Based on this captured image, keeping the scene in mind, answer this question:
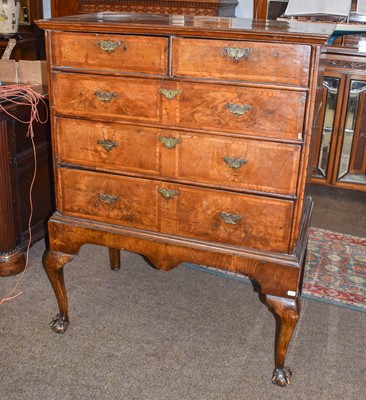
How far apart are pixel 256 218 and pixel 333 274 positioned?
1.20m

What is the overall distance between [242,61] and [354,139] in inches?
92.4

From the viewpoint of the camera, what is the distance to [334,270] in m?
2.91

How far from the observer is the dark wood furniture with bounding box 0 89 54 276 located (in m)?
2.56

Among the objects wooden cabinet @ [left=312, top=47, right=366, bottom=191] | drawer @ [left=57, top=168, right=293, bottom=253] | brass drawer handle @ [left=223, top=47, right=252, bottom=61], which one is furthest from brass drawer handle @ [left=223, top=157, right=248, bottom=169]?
wooden cabinet @ [left=312, top=47, right=366, bottom=191]

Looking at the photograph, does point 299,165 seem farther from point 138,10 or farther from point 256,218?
point 138,10

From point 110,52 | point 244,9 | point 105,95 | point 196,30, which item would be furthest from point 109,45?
point 244,9

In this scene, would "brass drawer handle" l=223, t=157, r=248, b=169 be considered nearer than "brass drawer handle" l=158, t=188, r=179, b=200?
Yes

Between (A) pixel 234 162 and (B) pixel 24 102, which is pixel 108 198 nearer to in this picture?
(A) pixel 234 162

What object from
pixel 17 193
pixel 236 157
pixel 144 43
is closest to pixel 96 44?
pixel 144 43

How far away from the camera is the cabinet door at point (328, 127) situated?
3.71 metres

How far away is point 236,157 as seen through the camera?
5.93ft

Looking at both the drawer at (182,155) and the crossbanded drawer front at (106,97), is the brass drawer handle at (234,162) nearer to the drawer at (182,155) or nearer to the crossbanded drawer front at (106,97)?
the drawer at (182,155)

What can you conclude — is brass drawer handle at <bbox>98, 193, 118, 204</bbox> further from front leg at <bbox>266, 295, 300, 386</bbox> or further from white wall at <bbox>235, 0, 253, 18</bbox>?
white wall at <bbox>235, 0, 253, 18</bbox>

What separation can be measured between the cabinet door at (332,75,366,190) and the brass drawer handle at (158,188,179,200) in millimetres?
2201
